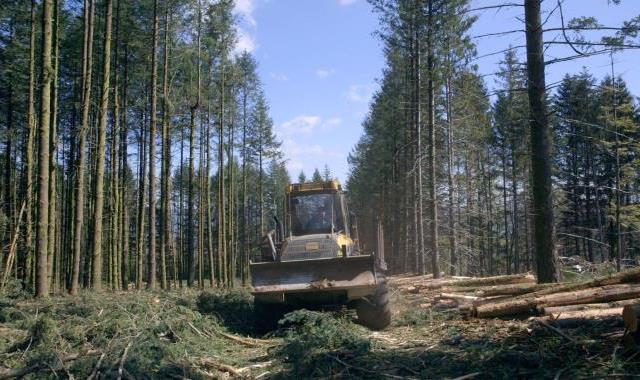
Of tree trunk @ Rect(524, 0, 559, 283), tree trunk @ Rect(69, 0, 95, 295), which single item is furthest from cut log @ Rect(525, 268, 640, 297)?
tree trunk @ Rect(69, 0, 95, 295)

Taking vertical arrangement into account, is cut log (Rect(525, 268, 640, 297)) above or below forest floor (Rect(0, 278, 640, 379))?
above

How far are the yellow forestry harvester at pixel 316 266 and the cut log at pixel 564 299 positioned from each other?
7.93 ft

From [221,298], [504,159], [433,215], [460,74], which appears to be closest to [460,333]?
[221,298]

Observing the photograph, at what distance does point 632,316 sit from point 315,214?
805cm

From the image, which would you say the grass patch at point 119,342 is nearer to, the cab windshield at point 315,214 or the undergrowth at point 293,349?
the undergrowth at point 293,349

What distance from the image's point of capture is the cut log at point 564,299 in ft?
24.6

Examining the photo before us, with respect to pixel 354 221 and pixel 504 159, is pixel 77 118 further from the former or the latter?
pixel 504 159

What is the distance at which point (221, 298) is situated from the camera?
13016 millimetres

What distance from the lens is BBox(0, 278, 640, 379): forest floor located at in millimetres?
5852

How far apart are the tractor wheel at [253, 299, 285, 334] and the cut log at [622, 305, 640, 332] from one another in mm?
6999

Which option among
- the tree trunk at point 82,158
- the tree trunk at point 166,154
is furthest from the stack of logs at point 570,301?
the tree trunk at point 166,154

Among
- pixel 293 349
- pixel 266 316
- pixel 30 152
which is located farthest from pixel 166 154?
pixel 293 349

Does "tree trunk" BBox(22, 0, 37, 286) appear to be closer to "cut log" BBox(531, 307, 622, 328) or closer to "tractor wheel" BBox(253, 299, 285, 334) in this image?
"tractor wheel" BBox(253, 299, 285, 334)

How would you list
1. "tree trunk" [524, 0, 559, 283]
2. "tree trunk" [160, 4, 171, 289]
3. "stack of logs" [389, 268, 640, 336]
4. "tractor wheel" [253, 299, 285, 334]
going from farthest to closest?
"tree trunk" [160, 4, 171, 289] → "tractor wheel" [253, 299, 285, 334] → "tree trunk" [524, 0, 559, 283] → "stack of logs" [389, 268, 640, 336]
